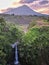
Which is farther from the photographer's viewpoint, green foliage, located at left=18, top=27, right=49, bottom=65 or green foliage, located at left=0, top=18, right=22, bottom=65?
green foliage, located at left=18, top=27, right=49, bottom=65

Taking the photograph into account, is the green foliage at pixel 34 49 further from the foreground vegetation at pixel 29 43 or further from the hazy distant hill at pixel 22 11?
the hazy distant hill at pixel 22 11

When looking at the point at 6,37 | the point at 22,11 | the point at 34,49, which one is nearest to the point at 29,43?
the point at 34,49

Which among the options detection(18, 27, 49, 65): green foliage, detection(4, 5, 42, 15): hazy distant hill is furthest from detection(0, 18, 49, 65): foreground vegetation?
detection(4, 5, 42, 15): hazy distant hill

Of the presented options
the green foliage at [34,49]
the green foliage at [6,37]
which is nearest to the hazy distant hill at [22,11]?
the green foliage at [6,37]

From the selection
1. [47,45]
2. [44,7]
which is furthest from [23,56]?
[44,7]

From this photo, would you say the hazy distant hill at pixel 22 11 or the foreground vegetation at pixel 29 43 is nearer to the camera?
the foreground vegetation at pixel 29 43

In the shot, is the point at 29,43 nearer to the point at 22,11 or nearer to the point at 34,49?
the point at 34,49

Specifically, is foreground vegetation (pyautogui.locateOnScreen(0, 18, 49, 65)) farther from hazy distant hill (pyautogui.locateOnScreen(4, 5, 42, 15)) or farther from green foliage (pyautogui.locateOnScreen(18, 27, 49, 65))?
hazy distant hill (pyautogui.locateOnScreen(4, 5, 42, 15))
